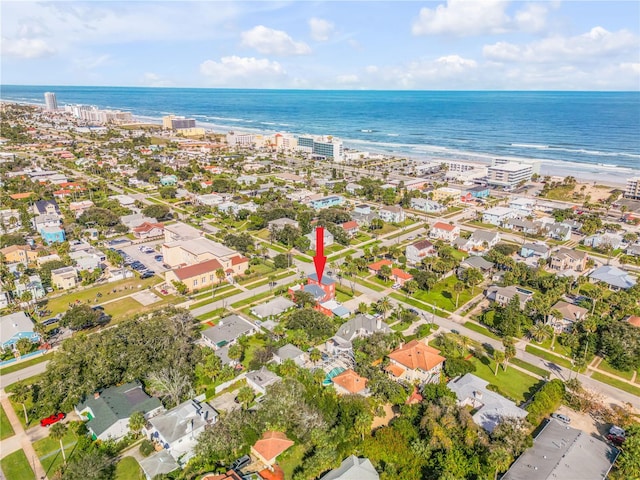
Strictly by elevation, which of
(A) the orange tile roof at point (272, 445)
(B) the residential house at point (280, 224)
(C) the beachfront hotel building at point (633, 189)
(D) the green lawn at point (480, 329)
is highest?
(C) the beachfront hotel building at point (633, 189)

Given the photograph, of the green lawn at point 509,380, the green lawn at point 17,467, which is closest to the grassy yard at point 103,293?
the green lawn at point 17,467

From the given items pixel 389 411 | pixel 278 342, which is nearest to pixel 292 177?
pixel 278 342

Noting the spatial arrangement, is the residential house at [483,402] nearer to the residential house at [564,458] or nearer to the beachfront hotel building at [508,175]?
the residential house at [564,458]

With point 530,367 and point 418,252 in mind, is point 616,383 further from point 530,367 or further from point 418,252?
point 418,252

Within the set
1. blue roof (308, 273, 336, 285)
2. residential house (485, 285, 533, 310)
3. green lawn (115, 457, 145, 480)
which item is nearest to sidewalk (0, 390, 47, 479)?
green lawn (115, 457, 145, 480)

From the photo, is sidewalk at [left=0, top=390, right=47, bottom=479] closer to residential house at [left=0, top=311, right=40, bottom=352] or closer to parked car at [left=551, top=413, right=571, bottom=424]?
residential house at [left=0, top=311, right=40, bottom=352]

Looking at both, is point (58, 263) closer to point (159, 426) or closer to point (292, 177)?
point (159, 426)
